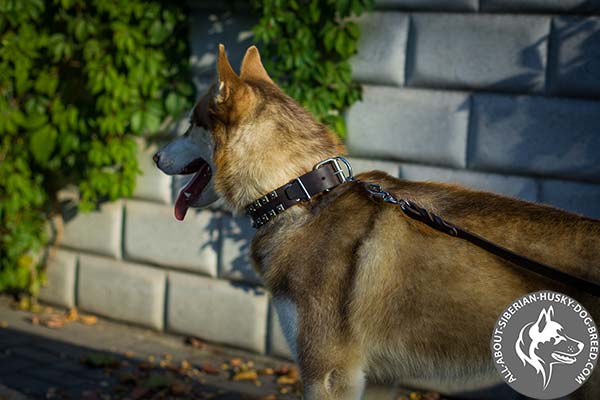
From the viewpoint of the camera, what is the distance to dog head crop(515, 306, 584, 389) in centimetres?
265

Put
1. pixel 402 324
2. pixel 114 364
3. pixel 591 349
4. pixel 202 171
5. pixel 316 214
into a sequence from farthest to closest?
1. pixel 114 364
2. pixel 202 171
3. pixel 316 214
4. pixel 402 324
5. pixel 591 349

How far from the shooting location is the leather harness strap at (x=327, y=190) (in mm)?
2578

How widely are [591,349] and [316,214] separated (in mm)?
1208

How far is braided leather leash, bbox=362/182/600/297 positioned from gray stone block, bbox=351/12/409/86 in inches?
83.4

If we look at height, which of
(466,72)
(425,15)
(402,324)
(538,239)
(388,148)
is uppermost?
(425,15)

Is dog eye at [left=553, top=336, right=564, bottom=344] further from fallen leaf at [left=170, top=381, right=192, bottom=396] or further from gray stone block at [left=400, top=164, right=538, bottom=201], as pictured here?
fallen leaf at [left=170, top=381, right=192, bottom=396]

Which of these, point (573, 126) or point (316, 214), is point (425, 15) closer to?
point (573, 126)

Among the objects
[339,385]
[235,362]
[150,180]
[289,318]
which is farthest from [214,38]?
[339,385]

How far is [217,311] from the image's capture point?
5.62m

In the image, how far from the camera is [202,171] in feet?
11.9

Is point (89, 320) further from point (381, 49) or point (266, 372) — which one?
point (381, 49)

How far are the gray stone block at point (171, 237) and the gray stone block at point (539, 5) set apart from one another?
8.24ft

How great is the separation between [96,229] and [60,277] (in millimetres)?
635

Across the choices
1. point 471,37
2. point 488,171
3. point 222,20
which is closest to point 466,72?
point 471,37
